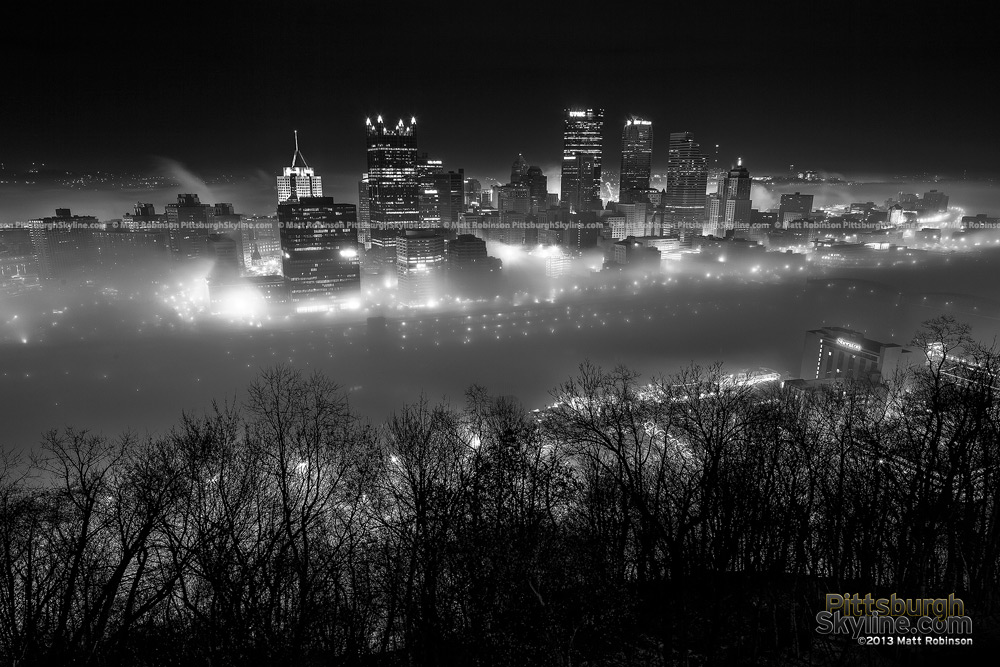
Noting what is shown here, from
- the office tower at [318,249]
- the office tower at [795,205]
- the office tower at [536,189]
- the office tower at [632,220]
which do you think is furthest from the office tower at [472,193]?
the office tower at [795,205]

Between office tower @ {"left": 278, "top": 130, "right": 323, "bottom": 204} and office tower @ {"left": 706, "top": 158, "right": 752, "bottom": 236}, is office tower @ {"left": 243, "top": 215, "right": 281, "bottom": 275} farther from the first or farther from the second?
office tower @ {"left": 706, "top": 158, "right": 752, "bottom": 236}

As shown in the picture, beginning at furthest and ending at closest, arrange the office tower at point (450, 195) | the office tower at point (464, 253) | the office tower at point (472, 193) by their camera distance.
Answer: the office tower at point (472, 193) < the office tower at point (450, 195) < the office tower at point (464, 253)

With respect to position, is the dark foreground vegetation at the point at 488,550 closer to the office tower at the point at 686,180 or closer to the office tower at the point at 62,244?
the office tower at the point at 62,244

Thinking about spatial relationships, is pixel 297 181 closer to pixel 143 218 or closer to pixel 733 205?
pixel 143 218

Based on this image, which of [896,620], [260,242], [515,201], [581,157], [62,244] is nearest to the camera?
[896,620]

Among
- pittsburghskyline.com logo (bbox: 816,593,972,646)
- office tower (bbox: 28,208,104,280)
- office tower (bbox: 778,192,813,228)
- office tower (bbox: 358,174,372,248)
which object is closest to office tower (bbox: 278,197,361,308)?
office tower (bbox: 358,174,372,248)

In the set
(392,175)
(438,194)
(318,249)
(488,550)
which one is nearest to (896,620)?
(488,550)

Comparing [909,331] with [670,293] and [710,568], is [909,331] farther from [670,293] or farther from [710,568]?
[710,568]

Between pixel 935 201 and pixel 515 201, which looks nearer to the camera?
pixel 935 201
